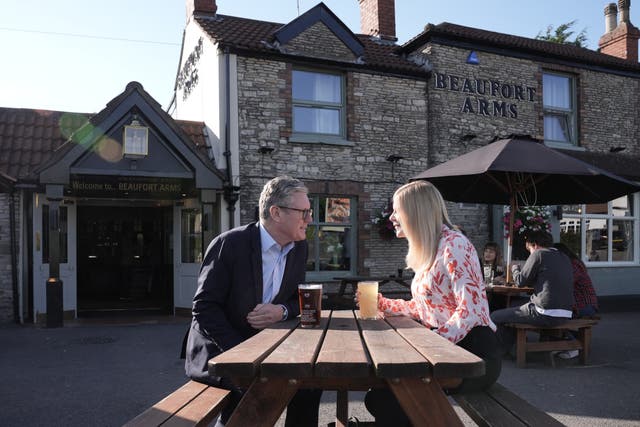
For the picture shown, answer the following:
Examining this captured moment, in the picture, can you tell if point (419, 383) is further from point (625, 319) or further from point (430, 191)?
point (625, 319)

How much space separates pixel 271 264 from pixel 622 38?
53.6ft

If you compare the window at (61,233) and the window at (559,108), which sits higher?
the window at (559,108)

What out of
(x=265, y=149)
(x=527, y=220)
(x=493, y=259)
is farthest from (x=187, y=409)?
(x=527, y=220)

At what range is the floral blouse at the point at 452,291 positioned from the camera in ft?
9.07

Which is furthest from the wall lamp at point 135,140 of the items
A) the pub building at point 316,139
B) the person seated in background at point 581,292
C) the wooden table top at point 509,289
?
the person seated in background at point 581,292

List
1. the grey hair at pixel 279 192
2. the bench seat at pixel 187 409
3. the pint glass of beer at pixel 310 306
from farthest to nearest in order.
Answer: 1. the grey hair at pixel 279 192
2. the pint glass of beer at pixel 310 306
3. the bench seat at pixel 187 409

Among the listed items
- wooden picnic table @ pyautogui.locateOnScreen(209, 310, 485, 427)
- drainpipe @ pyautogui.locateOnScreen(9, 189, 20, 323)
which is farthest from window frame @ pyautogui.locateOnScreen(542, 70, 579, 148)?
wooden picnic table @ pyautogui.locateOnScreen(209, 310, 485, 427)

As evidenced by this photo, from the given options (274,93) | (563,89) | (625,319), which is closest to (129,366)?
(274,93)

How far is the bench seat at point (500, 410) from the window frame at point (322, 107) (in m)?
8.45

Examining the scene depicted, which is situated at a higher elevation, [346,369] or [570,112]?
[570,112]

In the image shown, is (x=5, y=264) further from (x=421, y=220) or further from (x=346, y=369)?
(x=346, y=369)

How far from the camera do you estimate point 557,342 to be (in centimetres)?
625

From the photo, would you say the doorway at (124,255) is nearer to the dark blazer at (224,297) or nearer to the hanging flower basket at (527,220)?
the hanging flower basket at (527,220)

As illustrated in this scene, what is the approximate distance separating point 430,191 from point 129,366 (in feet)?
15.6
